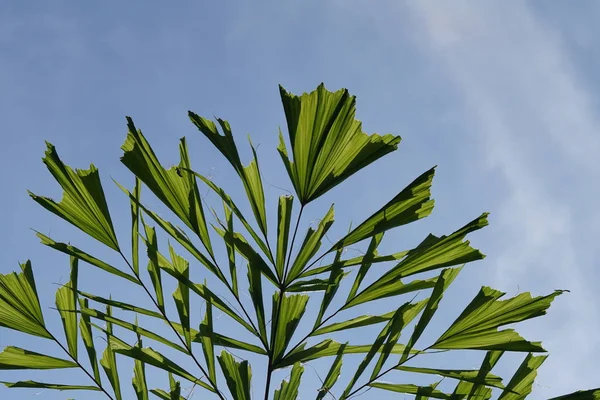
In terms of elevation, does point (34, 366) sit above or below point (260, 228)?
below

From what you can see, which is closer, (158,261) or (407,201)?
(407,201)

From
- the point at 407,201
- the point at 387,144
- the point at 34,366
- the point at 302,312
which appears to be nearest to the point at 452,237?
the point at 407,201

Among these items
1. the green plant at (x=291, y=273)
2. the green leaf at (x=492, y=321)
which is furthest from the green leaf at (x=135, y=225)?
the green leaf at (x=492, y=321)

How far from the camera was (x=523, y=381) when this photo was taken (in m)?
1.83

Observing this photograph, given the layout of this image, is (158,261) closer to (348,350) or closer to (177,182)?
(177,182)

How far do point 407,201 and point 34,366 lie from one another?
3.77 ft

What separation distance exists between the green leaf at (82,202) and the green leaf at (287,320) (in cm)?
50

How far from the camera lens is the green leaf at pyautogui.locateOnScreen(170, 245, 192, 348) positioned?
1744 millimetres

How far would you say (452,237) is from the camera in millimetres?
1580

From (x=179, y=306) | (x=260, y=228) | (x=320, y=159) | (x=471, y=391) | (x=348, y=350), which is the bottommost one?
(x=471, y=391)

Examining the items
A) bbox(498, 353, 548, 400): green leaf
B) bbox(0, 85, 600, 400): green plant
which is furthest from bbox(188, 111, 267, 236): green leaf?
bbox(498, 353, 548, 400): green leaf

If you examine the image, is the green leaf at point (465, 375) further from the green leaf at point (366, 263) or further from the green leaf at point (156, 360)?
the green leaf at point (156, 360)

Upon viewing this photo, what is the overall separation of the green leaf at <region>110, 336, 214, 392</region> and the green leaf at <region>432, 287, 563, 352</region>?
654 millimetres

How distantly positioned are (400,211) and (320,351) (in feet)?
1.47
